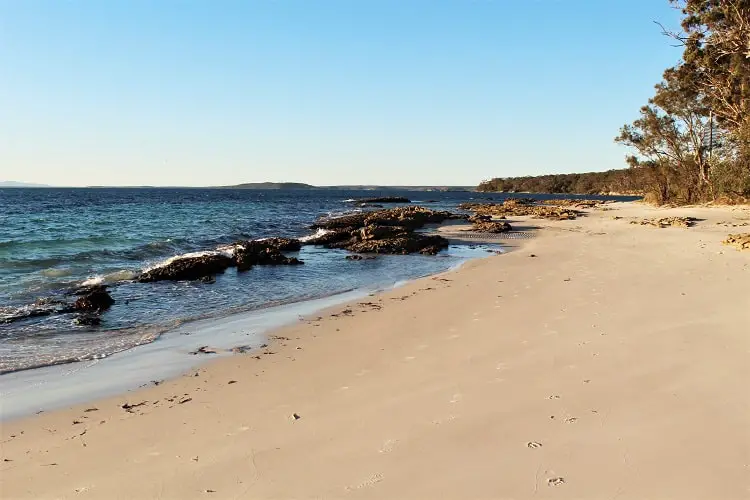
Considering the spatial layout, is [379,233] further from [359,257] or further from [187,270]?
[187,270]

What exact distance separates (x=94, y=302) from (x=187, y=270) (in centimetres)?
399

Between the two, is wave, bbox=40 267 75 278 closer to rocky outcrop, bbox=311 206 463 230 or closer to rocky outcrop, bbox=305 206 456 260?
rocky outcrop, bbox=305 206 456 260

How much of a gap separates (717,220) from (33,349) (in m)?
30.5

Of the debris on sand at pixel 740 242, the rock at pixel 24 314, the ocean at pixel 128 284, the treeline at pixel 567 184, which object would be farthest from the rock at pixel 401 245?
the treeline at pixel 567 184

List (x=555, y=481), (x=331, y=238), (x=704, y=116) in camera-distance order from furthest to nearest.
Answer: (x=704, y=116)
(x=331, y=238)
(x=555, y=481)

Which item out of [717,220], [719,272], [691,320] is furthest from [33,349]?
[717,220]

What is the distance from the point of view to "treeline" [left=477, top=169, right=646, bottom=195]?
388ft

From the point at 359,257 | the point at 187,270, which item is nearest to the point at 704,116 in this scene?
the point at 359,257

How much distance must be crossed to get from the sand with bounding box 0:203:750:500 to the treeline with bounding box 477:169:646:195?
358ft

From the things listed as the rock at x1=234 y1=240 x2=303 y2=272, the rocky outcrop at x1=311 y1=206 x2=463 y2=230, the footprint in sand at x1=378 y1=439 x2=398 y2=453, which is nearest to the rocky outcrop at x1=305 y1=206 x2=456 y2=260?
the rock at x1=234 y1=240 x2=303 y2=272

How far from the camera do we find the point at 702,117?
131ft

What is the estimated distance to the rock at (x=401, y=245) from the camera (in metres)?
20.3

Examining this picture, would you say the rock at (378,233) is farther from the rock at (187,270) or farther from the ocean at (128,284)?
the rock at (187,270)

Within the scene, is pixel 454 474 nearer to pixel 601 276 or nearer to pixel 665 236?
pixel 601 276
